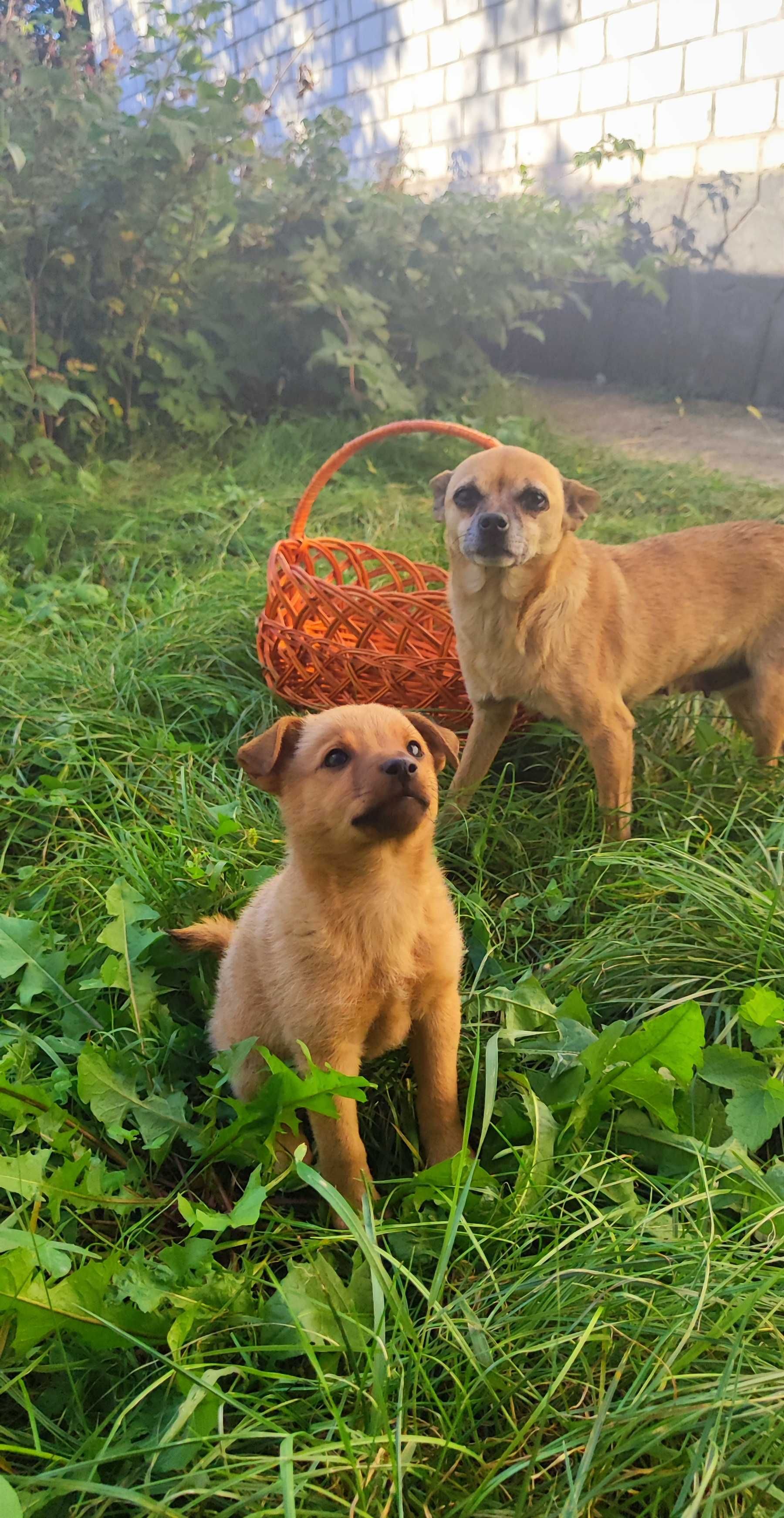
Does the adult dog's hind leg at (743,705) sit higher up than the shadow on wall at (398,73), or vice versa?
the shadow on wall at (398,73)

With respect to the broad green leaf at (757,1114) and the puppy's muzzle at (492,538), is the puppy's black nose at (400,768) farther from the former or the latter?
the puppy's muzzle at (492,538)

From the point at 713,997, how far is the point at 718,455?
2157 millimetres

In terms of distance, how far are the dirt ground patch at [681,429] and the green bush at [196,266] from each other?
0.84 meters

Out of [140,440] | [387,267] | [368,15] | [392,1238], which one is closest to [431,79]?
[368,15]

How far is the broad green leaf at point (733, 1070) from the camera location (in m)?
1.51

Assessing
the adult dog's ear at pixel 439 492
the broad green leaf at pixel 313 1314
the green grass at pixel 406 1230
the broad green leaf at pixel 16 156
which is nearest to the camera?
the green grass at pixel 406 1230

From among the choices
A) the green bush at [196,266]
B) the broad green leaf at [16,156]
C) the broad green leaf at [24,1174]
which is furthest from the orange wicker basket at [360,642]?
the broad green leaf at [16,156]

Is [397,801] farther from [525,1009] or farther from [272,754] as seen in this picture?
[525,1009]

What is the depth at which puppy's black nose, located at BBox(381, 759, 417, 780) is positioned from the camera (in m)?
1.40

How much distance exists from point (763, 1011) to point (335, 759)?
0.78 meters

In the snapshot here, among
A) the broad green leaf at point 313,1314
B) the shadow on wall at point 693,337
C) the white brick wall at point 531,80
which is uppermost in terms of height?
the white brick wall at point 531,80

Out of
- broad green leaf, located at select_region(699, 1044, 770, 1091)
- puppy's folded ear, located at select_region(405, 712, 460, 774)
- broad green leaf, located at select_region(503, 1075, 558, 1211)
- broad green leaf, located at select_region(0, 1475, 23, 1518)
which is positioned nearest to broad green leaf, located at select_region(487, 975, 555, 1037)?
broad green leaf, located at select_region(503, 1075, 558, 1211)

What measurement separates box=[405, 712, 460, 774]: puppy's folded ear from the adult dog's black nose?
0.75 feet

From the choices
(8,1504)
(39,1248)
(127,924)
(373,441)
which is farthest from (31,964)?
(373,441)
